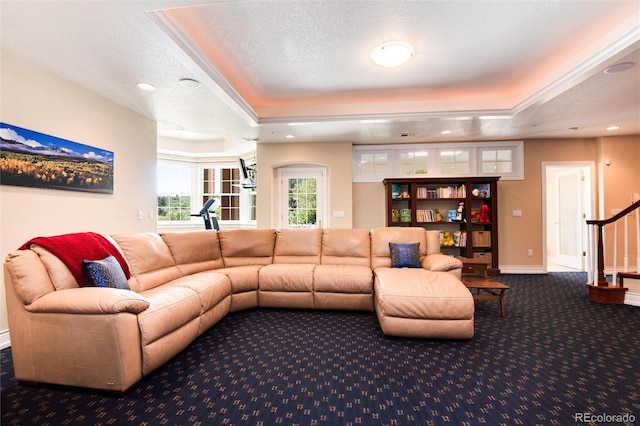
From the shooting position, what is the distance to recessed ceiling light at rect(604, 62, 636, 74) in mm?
2643

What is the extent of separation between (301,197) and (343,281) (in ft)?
9.65

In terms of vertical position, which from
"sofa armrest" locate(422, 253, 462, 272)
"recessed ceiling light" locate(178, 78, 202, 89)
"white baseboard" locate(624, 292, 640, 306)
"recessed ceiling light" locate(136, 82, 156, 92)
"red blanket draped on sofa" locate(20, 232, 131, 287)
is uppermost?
"recessed ceiling light" locate(136, 82, 156, 92)

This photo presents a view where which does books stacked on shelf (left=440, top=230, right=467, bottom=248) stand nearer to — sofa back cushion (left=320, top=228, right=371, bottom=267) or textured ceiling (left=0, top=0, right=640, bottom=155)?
textured ceiling (left=0, top=0, right=640, bottom=155)

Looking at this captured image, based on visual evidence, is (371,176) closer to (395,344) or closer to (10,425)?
(395,344)

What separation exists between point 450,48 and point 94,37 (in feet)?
10.4

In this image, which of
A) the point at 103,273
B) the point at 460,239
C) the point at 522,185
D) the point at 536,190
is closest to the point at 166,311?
the point at 103,273

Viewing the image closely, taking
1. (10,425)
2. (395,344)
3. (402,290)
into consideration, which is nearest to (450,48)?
(402,290)

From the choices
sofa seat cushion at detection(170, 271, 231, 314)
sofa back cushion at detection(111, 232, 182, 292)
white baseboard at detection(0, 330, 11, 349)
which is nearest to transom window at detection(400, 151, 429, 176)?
sofa seat cushion at detection(170, 271, 231, 314)

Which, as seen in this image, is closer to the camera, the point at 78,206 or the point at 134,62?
the point at 134,62

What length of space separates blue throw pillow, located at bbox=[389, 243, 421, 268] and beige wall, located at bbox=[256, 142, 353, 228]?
2034 mm

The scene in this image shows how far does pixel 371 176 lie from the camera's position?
223 inches

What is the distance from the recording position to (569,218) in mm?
6000

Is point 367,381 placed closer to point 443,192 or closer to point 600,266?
point 600,266

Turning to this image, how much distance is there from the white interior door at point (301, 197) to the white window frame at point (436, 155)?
79 centimetres
